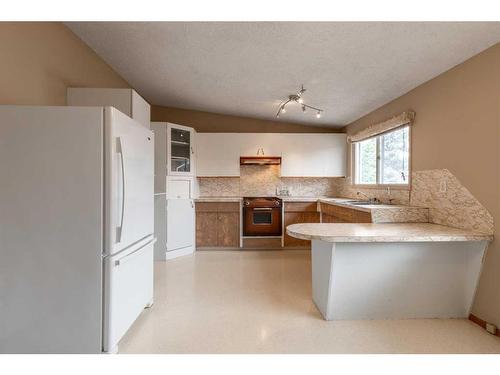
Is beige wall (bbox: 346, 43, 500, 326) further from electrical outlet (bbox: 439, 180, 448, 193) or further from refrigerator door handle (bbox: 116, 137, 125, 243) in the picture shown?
refrigerator door handle (bbox: 116, 137, 125, 243)

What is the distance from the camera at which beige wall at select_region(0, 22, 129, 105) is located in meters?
2.00

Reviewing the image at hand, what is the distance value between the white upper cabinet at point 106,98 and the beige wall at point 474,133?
2.93 meters

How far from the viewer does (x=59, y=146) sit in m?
1.79

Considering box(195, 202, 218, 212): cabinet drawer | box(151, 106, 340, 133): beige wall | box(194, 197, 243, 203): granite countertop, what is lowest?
box(195, 202, 218, 212): cabinet drawer

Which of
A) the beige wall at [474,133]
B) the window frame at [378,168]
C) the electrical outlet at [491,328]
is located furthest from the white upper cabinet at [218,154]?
the electrical outlet at [491,328]

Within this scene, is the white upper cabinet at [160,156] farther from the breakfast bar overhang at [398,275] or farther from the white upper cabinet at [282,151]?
the breakfast bar overhang at [398,275]

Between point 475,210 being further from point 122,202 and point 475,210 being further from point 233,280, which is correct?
point 122,202

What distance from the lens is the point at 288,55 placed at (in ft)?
8.86

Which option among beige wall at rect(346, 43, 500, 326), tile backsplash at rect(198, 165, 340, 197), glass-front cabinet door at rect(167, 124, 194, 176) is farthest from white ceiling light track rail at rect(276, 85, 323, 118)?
glass-front cabinet door at rect(167, 124, 194, 176)

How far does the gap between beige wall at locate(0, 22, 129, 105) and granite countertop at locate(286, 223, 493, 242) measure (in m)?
2.27

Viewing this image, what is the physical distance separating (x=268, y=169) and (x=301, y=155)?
2.26 feet

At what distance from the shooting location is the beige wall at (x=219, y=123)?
17.5 feet

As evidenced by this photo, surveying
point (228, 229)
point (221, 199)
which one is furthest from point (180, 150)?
point (228, 229)

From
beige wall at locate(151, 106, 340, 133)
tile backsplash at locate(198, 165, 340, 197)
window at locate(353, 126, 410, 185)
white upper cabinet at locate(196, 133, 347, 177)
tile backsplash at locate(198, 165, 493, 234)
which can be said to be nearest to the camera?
tile backsplash at locate(198, 165, 493, 234)
